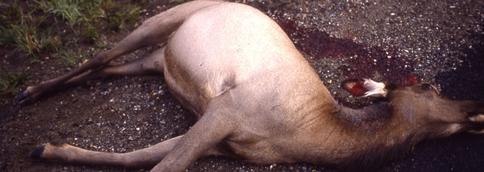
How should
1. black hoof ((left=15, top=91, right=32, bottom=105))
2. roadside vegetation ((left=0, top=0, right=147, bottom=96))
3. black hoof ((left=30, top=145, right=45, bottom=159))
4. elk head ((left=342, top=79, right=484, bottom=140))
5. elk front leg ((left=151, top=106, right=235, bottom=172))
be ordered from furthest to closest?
roadside vegetation ((left=0, top=0, right=147, bottom=96))
black hoof ((left=15, top=91, right=32, bottom=105))
black hoof ((left=30, top=145, right=45, bottom=159))
elk head ((left=342, top=79, right=484, bottom=140))
elk front leg ((left=151, top=106, right=235, bottom=172))

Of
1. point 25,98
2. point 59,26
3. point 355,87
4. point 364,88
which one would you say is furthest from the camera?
point 59,26

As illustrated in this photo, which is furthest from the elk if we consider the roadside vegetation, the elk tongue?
the roadside vegetation

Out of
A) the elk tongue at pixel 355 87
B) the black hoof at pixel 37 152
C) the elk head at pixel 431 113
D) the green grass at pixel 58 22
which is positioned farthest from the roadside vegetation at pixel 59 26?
the elk head at pixel 431 113

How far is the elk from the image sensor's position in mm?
3541

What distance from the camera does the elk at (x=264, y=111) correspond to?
354 cm

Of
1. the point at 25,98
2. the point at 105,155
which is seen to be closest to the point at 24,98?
the point at 25,98

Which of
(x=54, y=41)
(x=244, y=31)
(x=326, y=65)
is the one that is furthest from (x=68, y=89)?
(x=326, y=65)

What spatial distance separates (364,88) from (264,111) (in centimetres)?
104

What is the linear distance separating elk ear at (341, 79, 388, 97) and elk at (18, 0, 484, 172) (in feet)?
0.04

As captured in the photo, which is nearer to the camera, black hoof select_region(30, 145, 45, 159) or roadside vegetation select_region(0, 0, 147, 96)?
black hoof select_region(30, 145, 45, 159)

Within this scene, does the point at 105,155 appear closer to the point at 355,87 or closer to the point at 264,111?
the point at 264,111

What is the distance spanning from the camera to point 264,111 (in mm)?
Answer: 3549

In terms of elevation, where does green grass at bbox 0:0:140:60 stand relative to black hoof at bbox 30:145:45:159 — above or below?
above

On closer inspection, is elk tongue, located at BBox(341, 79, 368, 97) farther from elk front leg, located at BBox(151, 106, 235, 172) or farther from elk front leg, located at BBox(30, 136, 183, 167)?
elk front leg, located at BBox(30, 136, 183, 167)
